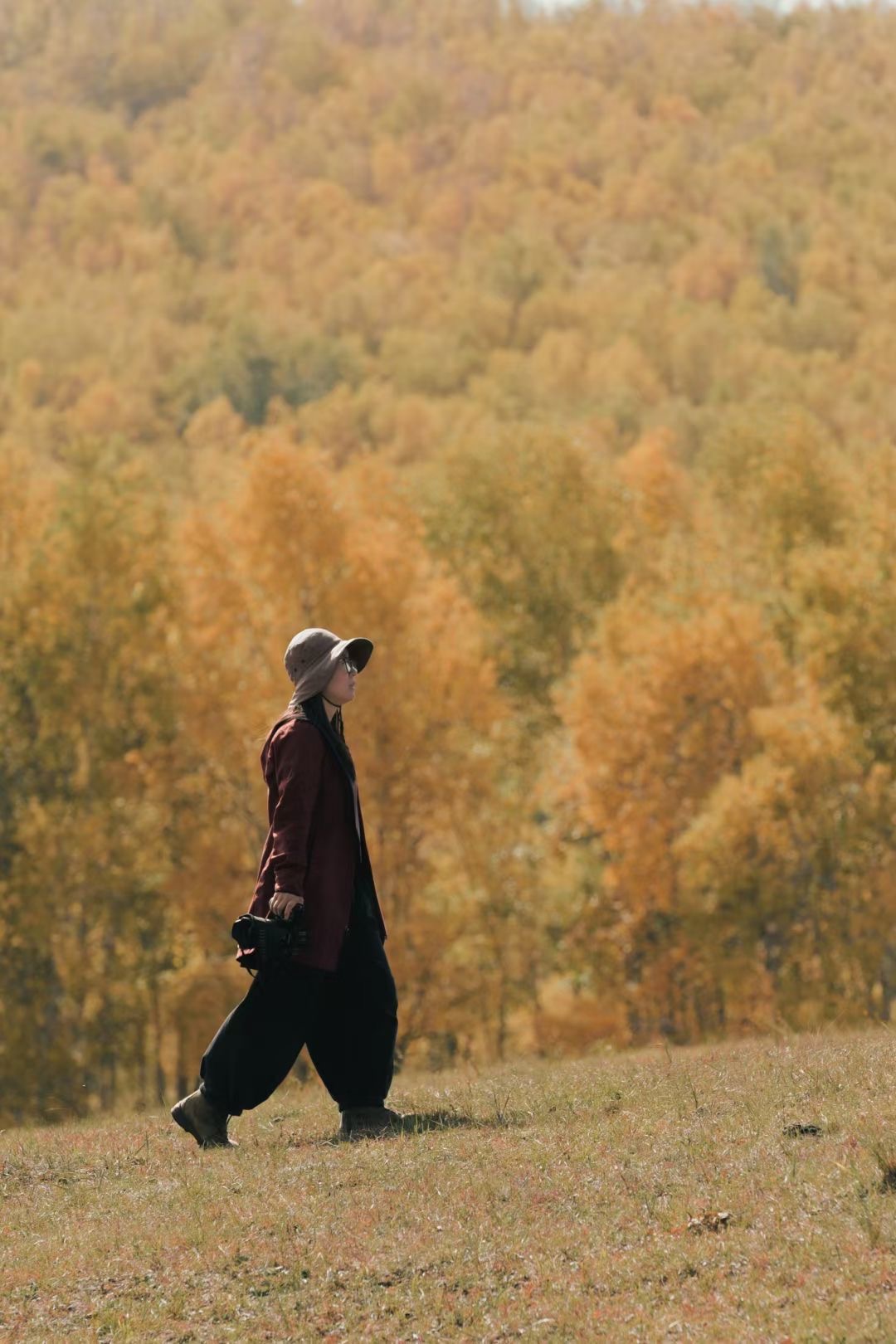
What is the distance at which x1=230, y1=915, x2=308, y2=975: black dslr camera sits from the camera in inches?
353

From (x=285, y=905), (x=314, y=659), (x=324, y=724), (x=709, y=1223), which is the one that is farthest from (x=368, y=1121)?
(x=709, y=1223)

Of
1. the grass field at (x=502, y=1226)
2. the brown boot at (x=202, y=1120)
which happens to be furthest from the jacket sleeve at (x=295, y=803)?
the grass field at (x=502, y=1226)

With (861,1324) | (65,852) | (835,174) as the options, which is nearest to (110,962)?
(65,852)

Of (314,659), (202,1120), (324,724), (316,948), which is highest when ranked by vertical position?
(314,659)

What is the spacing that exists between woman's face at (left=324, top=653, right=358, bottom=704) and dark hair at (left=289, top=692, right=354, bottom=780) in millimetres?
77

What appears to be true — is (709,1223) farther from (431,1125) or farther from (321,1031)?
(321,1031)

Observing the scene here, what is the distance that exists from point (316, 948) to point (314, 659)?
1589 millimetres

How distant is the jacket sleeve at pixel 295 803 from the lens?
30.0 feet

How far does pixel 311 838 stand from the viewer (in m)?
9.38

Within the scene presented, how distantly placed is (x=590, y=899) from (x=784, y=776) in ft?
19.9

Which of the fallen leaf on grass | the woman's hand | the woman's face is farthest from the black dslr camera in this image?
the fallen leaf on grass

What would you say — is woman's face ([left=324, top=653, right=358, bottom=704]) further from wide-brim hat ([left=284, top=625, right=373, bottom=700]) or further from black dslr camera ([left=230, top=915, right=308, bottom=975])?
black dslr camera ([left=230, top=915, right=308, bottom=975])

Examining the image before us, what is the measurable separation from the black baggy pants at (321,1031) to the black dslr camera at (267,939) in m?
0.18

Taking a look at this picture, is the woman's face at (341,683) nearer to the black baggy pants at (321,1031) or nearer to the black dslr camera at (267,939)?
the black baggy pants at (321,1031)
